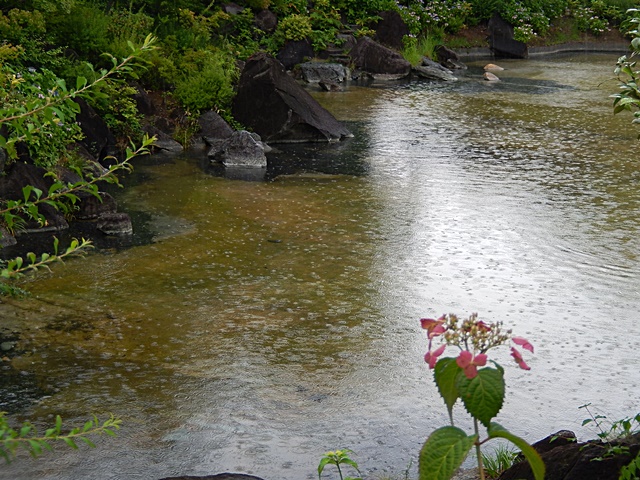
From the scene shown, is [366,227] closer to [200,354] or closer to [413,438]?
[200,354]

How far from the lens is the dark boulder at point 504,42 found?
24.3 metres

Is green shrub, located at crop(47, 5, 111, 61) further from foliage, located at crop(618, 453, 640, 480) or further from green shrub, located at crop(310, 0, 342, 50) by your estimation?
foliage, located at crop(618, 453, 640, 480)

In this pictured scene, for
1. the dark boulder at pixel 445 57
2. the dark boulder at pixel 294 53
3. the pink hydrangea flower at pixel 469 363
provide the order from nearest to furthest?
the pink hydrangea flower at pixel 469 363 < the dark boulder at pixel 294 53 < the dark boulder at pixel 445 57

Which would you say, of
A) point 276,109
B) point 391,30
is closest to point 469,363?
point 276,109

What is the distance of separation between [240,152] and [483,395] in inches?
344

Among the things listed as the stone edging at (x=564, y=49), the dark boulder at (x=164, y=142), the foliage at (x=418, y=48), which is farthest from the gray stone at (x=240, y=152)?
the stone edging at (x=564, y=49)

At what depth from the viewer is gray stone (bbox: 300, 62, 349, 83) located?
1830 cm

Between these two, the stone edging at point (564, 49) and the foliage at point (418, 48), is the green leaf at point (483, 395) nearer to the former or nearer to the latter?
the foliage at point (418, 48)

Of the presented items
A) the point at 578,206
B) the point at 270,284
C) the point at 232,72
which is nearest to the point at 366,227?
the point at 270,284

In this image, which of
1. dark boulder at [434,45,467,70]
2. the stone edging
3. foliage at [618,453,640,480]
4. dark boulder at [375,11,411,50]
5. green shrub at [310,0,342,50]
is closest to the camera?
foliage at [618,453,640,480]

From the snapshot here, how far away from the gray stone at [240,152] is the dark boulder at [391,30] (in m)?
12.1

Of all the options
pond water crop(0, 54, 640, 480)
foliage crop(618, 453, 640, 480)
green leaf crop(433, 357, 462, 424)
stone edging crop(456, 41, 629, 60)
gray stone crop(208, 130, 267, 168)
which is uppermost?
green leaf crop(433, 357, 462, 424)

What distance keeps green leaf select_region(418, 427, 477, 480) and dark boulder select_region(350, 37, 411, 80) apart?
17.6m

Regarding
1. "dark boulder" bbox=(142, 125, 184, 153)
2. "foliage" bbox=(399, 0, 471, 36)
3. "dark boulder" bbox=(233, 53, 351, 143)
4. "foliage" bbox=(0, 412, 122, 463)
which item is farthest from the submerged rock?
"foliage" bbox=(399, 0, 471, 36)
